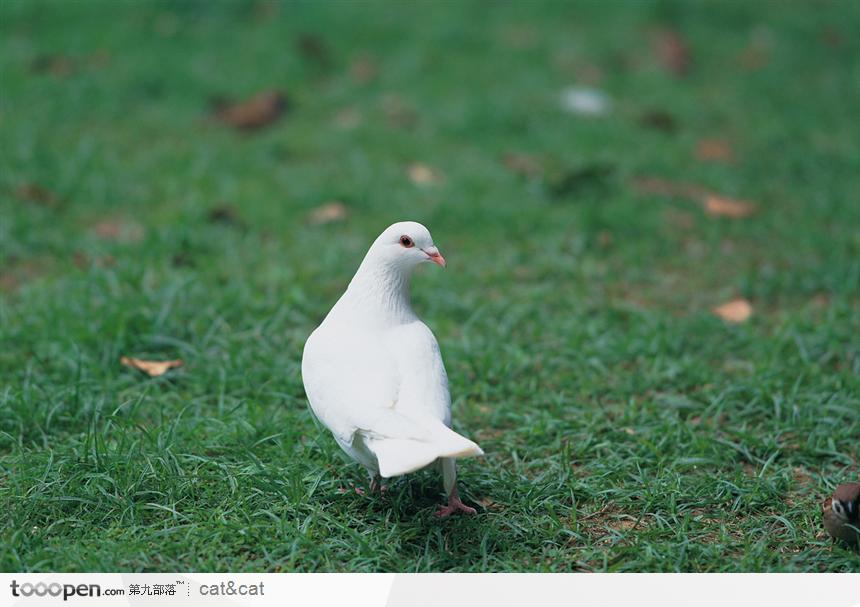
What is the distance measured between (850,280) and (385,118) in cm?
299

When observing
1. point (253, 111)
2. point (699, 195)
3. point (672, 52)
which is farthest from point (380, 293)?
point (672, 52)

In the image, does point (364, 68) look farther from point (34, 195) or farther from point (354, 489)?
point (354, 489)

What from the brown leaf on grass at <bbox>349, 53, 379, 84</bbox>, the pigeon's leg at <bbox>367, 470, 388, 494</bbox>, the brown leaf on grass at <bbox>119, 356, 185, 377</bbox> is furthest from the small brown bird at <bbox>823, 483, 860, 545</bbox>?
the brown leaf on grass at <bbox>349, 53, 379, 84</bbox>

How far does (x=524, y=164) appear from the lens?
17.7 ft

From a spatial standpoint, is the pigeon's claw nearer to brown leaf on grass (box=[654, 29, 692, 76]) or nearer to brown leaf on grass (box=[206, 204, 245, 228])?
brown leaf on grass (box=[206, 204, 245, 228])

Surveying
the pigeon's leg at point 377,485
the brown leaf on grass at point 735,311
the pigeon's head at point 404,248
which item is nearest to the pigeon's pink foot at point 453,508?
the pigeon's leg at point 377,485

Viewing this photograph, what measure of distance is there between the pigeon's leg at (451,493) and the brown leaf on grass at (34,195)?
116 inches

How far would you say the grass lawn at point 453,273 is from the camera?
2646mm

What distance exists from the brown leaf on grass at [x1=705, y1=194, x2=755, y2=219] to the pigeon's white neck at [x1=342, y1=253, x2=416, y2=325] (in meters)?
2.68

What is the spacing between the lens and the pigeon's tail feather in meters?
2.14

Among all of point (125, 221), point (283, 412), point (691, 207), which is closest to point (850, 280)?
point (691, 207)

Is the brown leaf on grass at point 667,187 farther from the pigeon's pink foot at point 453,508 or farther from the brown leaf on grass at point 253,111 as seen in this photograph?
the pigeon's pink foot at point 453,508

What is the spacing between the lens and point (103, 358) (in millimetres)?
3398

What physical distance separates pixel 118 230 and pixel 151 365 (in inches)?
53.5
